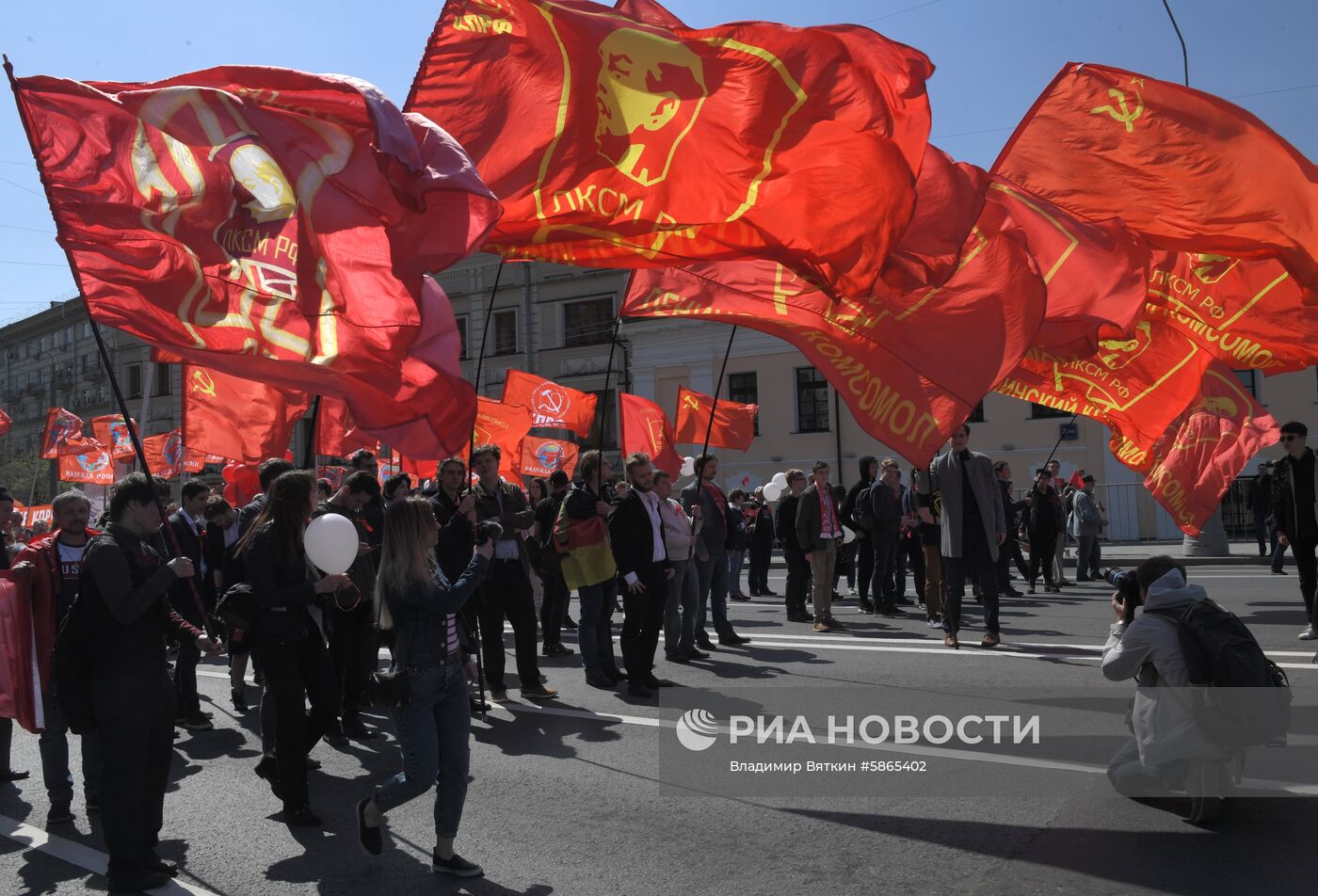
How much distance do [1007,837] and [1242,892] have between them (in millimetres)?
1026

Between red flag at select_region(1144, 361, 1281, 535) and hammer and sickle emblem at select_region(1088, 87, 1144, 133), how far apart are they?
426cm

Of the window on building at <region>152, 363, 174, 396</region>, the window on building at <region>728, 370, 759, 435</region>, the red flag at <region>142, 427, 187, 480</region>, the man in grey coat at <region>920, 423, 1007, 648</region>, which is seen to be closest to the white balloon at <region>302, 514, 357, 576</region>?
the man in grey coat at <region>920, 423, 1007, 648</region>

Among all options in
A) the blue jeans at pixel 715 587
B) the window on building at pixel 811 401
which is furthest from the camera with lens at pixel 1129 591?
the window on building at pixel 811 401

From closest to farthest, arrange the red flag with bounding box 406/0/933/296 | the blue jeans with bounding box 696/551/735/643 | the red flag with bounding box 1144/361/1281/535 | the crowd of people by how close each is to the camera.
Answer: the crowd of people, the red flag with bounding box 406/0/933/296, the blue jeans with bounding box 696/551/735/643, the red flag with bounding box 1144/361/1281/535

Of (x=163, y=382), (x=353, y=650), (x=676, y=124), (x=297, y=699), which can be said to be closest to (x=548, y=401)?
(x=353, y=650)

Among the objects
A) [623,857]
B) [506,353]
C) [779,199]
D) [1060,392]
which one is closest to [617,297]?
[506,353]

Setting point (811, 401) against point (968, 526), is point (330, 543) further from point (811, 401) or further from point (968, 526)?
point (811, 401)

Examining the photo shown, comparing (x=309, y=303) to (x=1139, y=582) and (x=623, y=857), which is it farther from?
(x=1139, y=582)

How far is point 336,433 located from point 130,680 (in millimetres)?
11690

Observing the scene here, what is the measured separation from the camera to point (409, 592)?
209 inches

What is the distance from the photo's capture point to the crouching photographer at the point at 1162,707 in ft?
16.6

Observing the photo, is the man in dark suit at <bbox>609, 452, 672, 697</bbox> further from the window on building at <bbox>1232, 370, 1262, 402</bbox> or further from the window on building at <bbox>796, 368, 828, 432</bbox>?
the window on building at <bbox>796, 368, 828, 432</bbox>

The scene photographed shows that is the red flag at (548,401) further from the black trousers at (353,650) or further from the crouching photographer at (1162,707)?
the crouching photographer at (1162,707)

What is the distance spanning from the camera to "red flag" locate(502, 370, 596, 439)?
18875 millimetres
